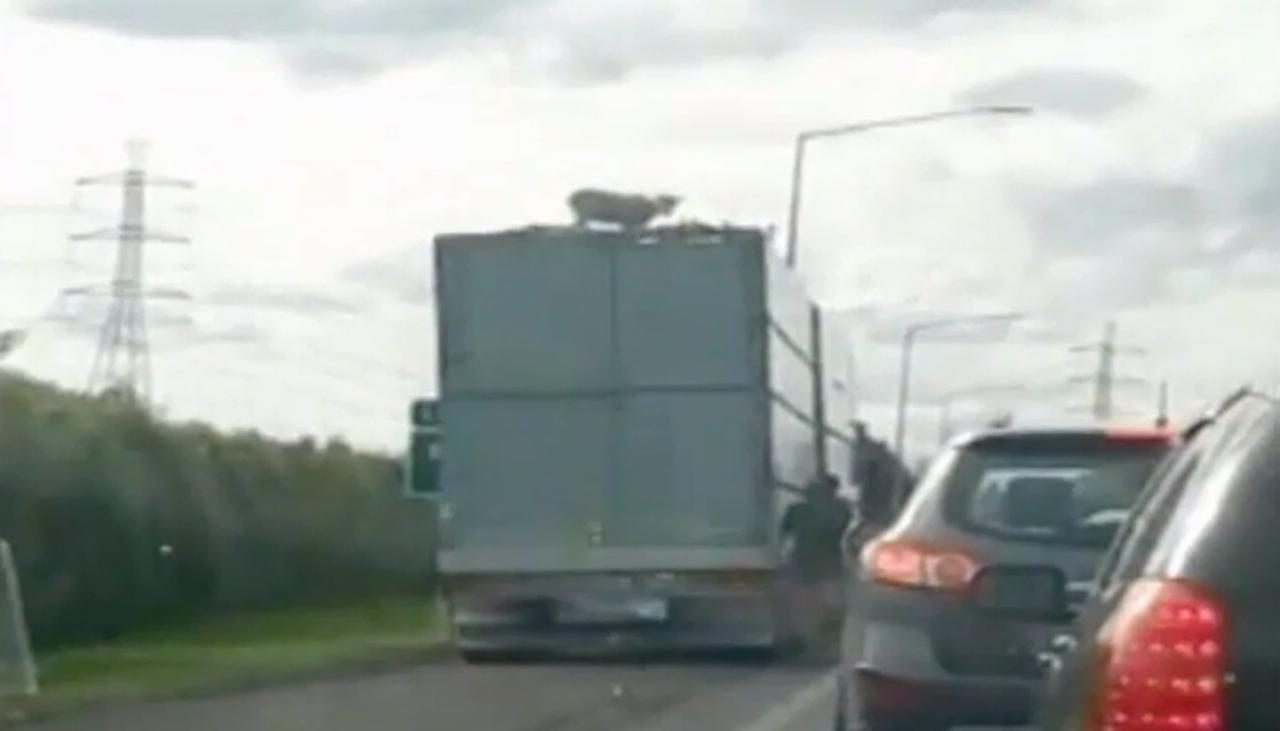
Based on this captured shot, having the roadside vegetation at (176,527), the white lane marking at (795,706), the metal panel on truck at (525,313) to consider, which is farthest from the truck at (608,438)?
the roadside vegetation at (176,527)

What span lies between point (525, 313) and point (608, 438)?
1.32 meters

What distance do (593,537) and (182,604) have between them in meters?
23.7

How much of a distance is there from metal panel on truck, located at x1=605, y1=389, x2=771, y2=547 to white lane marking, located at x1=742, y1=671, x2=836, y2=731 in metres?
2.07

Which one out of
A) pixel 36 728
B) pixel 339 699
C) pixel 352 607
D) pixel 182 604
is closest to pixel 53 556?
pixel 182 604

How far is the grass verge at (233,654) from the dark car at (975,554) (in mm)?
9735

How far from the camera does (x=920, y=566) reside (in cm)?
1544

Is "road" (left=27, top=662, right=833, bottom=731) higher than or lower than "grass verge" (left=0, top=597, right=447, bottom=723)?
lower

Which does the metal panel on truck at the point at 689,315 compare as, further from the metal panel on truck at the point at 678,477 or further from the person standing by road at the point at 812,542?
the person standing by road at the point at 812,542

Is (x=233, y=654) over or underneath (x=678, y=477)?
underneath

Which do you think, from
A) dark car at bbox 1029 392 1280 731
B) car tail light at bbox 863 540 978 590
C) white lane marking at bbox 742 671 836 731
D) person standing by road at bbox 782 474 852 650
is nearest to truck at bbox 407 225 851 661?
person standing by road at bbox 782 474 852 650

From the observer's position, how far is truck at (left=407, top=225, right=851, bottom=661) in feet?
111

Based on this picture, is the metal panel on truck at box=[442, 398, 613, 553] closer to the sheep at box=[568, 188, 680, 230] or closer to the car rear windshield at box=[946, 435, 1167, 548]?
the sheep at box=[568, 188, 680, 230]

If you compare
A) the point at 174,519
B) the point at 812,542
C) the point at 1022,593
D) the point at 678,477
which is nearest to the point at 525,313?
the point at 678,477

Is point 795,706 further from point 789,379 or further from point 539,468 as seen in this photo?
point 789,379
